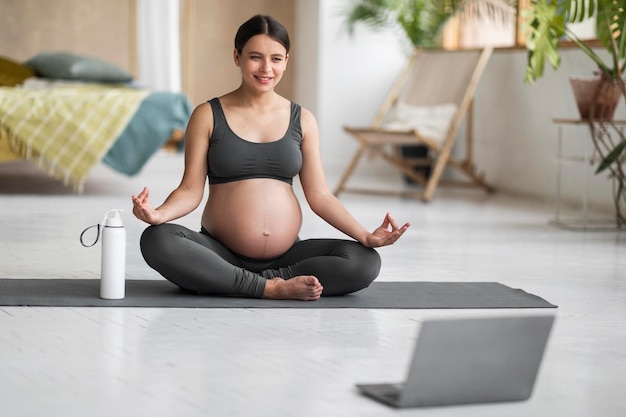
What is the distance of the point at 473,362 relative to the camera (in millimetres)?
2150

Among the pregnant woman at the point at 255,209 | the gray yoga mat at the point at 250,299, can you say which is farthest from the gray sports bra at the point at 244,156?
the gray yoga mat at the point at 250,299

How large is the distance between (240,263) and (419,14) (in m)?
5.13

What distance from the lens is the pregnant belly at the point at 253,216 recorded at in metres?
3.32

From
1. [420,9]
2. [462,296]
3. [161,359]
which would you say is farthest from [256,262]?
[420,9]

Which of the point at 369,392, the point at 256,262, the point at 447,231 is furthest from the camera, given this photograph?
the point at 447,231

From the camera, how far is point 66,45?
9.24 metres

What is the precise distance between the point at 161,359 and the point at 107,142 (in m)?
4.25

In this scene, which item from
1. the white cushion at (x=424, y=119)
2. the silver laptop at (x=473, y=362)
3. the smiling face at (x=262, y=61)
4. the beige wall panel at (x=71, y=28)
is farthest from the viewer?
the beige wall panel at (x=71, y=28)

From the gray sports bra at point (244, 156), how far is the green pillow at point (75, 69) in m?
4.50

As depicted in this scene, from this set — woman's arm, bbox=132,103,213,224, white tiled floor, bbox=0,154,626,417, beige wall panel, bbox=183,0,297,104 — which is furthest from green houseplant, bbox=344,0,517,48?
woman's arm, bbox=132,103,213,224

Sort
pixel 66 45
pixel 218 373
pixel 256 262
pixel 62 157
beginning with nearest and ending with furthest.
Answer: pixel 218 373 → pixel 256 262 → pixel 62 157 → pixel 66 45

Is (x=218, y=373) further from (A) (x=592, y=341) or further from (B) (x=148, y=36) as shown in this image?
(B) (x=148, y=36)

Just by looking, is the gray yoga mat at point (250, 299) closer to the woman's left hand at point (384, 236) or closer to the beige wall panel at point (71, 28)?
the woman's left hand at point (384, 236)

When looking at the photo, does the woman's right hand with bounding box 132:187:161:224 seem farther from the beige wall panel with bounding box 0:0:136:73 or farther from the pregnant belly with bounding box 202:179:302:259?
the beige wall panel with bounding box 0:0:136:73
